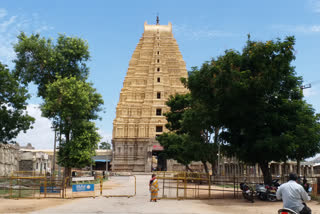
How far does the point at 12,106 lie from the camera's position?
28094 millimetres

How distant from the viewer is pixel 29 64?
34.4 meters

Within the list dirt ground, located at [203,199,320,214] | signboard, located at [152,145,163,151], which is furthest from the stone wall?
signboard, located at [152,145,163,151]

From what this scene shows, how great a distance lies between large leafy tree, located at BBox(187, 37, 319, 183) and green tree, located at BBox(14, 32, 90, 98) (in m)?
16.5

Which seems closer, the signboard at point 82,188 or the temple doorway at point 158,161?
the signboard at point 82,188

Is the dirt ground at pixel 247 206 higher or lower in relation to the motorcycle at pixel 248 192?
lower

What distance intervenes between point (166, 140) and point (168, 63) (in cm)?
3452

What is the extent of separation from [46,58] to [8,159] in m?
14.9

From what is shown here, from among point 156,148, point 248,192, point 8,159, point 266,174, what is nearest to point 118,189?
point 266,174

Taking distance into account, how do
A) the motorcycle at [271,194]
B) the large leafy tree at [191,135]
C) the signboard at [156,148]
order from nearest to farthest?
the motorcycle at [271,194] → the large leafy tree at [191,135] → the signboard at [156,148]

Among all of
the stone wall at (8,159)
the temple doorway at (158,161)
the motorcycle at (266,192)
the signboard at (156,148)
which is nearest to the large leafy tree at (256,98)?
the motorcycle at (266,192)

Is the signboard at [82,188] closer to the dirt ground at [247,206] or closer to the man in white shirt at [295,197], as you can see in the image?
the dirt ground at [247,206]

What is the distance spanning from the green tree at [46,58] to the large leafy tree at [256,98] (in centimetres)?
1651

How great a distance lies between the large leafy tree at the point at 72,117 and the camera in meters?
31.0

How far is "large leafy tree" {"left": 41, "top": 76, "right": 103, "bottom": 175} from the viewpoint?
3105 centimetres
